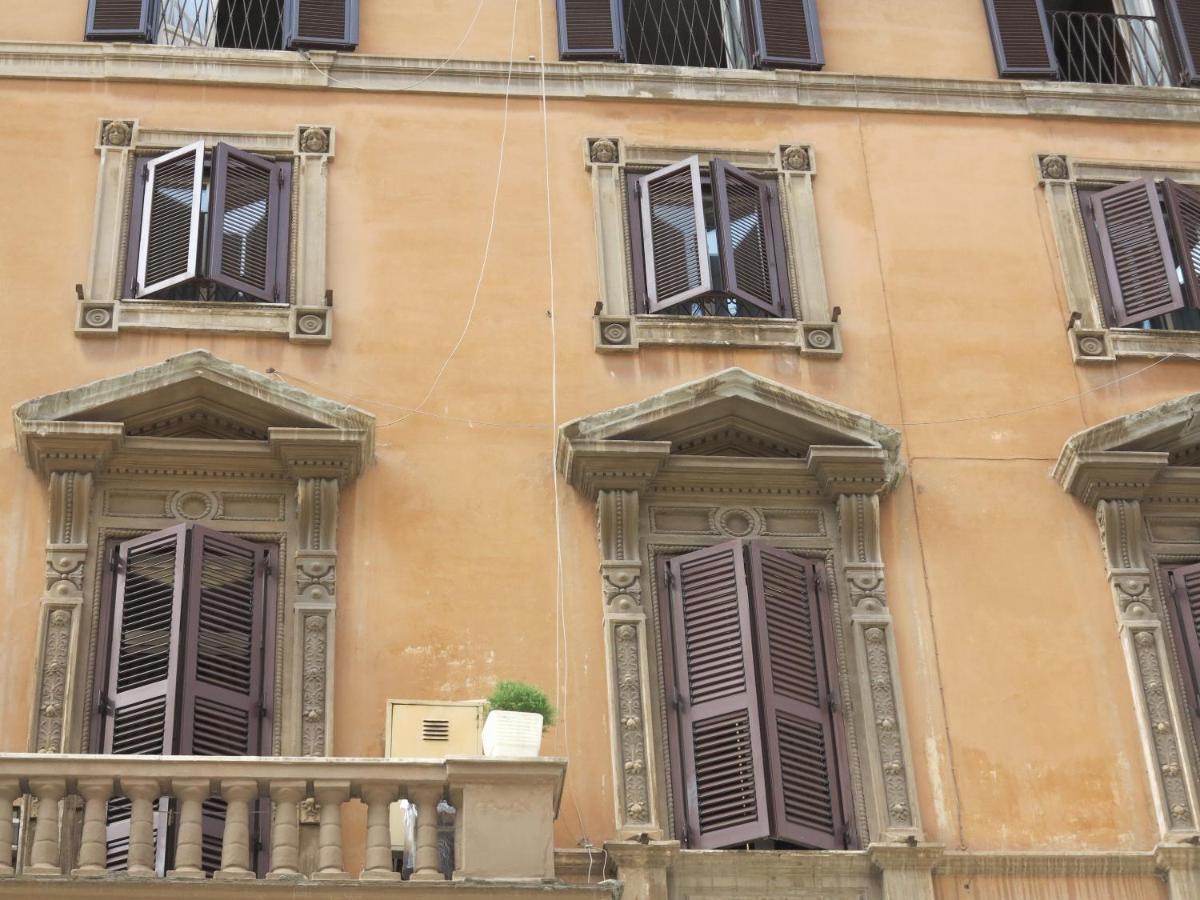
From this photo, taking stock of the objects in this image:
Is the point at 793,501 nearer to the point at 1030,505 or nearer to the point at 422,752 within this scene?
the point at 1030,505

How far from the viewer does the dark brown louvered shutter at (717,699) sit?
1507 centimetres

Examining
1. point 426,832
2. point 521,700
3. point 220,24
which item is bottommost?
point 426,832

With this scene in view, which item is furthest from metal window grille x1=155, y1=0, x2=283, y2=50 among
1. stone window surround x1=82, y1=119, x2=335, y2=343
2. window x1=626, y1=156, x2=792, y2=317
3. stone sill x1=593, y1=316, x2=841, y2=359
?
stone sill x1=593, y1=316, x2=841, y2=359

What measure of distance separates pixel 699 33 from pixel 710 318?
3.77m

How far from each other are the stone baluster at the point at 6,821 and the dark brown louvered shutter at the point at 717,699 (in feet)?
14.6

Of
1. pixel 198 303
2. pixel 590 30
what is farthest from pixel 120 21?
pixel 590 30

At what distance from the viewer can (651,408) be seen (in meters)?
16.4

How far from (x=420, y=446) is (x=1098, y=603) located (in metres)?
4.95

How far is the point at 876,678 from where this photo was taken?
15.8m

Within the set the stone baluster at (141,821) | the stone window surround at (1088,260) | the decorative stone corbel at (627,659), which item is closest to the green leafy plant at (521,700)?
the decorative stone corbel at (627,659)

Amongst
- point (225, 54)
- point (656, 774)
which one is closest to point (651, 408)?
point (656, 774)

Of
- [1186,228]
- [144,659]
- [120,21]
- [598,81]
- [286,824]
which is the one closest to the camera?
[286,824]

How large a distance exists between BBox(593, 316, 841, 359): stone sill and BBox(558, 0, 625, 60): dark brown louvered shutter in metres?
2.82

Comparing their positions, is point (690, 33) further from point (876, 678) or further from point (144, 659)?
point (144, 659)
